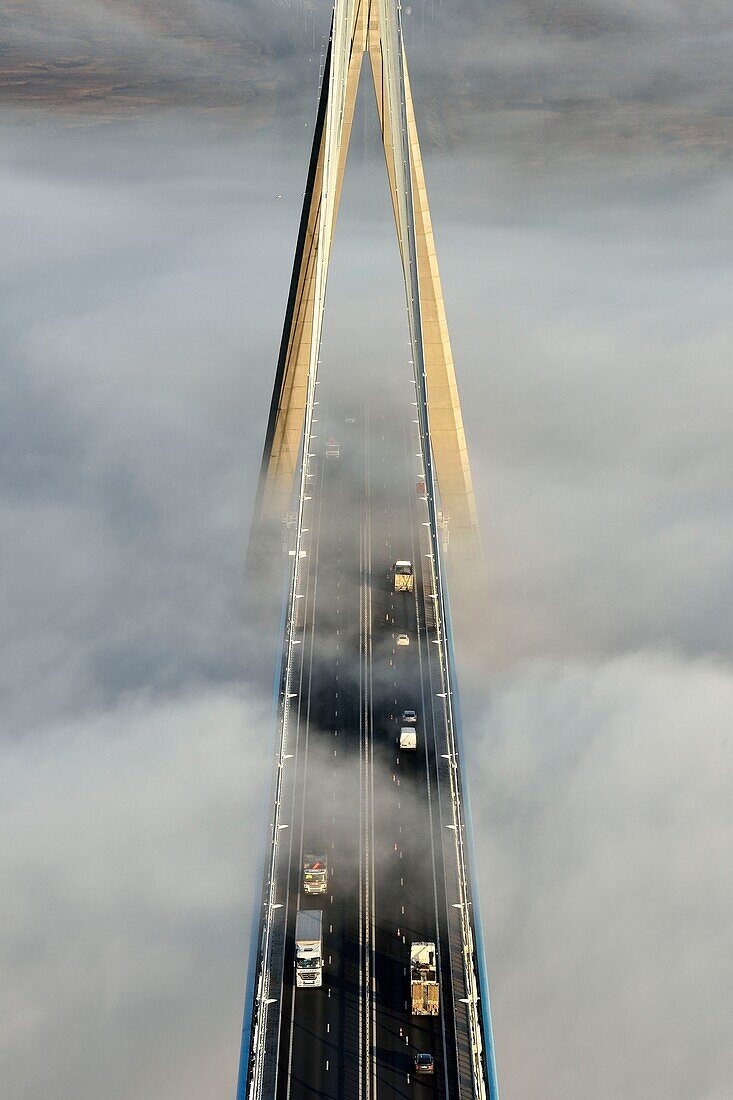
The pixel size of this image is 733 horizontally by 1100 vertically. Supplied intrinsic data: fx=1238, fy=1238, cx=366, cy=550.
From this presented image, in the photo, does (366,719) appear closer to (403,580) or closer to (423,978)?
(403,580)

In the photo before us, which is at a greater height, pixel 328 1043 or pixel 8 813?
pixel 8 813

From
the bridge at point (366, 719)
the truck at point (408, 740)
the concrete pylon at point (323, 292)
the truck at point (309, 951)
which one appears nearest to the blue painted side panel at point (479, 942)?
the bridge at point (366, 719)

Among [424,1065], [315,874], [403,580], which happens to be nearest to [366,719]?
[315,874]

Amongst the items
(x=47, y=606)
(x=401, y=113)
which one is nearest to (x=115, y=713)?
(x=47, y=606)

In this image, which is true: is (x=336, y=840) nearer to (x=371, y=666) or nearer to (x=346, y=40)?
(x=371, y=666)

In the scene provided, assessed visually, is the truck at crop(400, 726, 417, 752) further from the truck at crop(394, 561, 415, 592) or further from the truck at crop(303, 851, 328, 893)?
the truck at crop(394, 561, 415, 592)

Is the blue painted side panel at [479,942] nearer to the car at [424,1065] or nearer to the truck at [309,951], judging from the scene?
the car at [424,1065]
